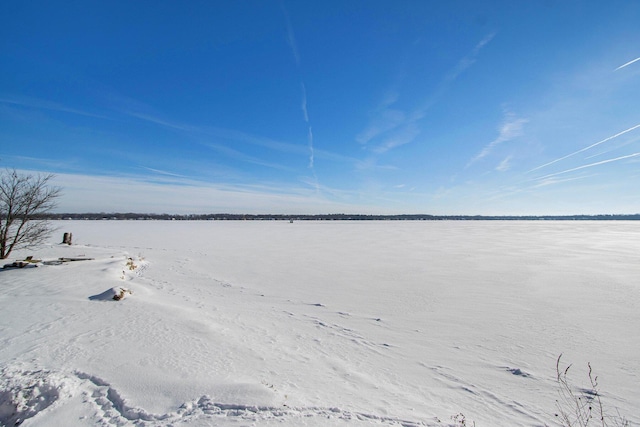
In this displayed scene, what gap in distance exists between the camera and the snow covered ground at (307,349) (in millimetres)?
3258

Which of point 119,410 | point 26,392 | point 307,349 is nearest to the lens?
point 119,410

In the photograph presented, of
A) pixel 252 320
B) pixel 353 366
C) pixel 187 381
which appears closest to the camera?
pixel 187 381

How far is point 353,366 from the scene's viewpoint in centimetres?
436

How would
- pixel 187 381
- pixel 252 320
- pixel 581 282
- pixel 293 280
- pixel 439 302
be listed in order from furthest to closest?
pixel 293 280, pixel 581 282, pixel 439 302, pixel 252 320, pixel 187 381

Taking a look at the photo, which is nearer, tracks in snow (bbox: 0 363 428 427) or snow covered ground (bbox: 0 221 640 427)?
tracks in snow (bbox: 0 363 428 427)

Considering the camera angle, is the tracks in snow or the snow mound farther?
the snow mound

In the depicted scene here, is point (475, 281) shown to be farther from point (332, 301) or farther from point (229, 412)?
point (229, 412)

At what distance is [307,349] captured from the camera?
16.1ft

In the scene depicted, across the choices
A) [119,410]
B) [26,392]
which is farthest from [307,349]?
Answer: [26,392]

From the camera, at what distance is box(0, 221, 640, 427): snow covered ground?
326cm

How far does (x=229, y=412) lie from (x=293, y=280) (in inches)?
281

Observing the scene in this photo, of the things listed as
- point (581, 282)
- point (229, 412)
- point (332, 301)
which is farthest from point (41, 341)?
point (581, 282)

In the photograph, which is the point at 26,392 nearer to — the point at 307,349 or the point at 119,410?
the point at 119,410

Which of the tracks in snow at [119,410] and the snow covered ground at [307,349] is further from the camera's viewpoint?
the snow covered ground at [307,349]
